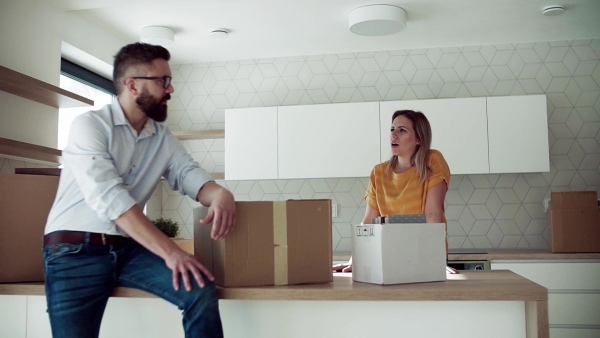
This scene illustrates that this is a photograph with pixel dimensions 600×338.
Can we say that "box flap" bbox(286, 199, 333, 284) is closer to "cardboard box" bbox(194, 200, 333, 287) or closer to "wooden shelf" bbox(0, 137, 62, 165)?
"cardboard box" bbox(194, 200, 333, 287)

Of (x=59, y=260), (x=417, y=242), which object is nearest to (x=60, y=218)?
(x=59, y=260)

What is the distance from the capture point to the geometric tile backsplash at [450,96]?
14.2 feet

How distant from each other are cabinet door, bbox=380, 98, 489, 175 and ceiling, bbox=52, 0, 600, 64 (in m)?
0.54

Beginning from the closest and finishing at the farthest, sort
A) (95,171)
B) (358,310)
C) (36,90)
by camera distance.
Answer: (95,171)
(358,310)
(36,90)

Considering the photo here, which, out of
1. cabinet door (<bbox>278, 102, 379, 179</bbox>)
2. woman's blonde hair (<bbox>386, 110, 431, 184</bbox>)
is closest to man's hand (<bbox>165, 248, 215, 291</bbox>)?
woman's blonde hair (<bbox>386, 110, 431, 184</bbox>)

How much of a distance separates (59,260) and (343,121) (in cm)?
277

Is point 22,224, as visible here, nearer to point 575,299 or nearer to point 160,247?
point 160,247

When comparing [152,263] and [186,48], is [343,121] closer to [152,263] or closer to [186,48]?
[186,48]

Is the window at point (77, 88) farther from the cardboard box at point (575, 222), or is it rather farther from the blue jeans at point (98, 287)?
the cardboard box at point (575, 222)

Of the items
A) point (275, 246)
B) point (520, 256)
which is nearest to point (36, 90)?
point (275, 246)

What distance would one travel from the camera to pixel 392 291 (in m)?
1.61

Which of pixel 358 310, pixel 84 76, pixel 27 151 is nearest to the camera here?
pixel 358 310

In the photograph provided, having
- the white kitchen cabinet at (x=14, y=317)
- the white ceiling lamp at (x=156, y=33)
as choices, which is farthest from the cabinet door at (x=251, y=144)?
the white kitchen cabinet at (x=14, y=317)

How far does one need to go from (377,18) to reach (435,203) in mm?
1604
